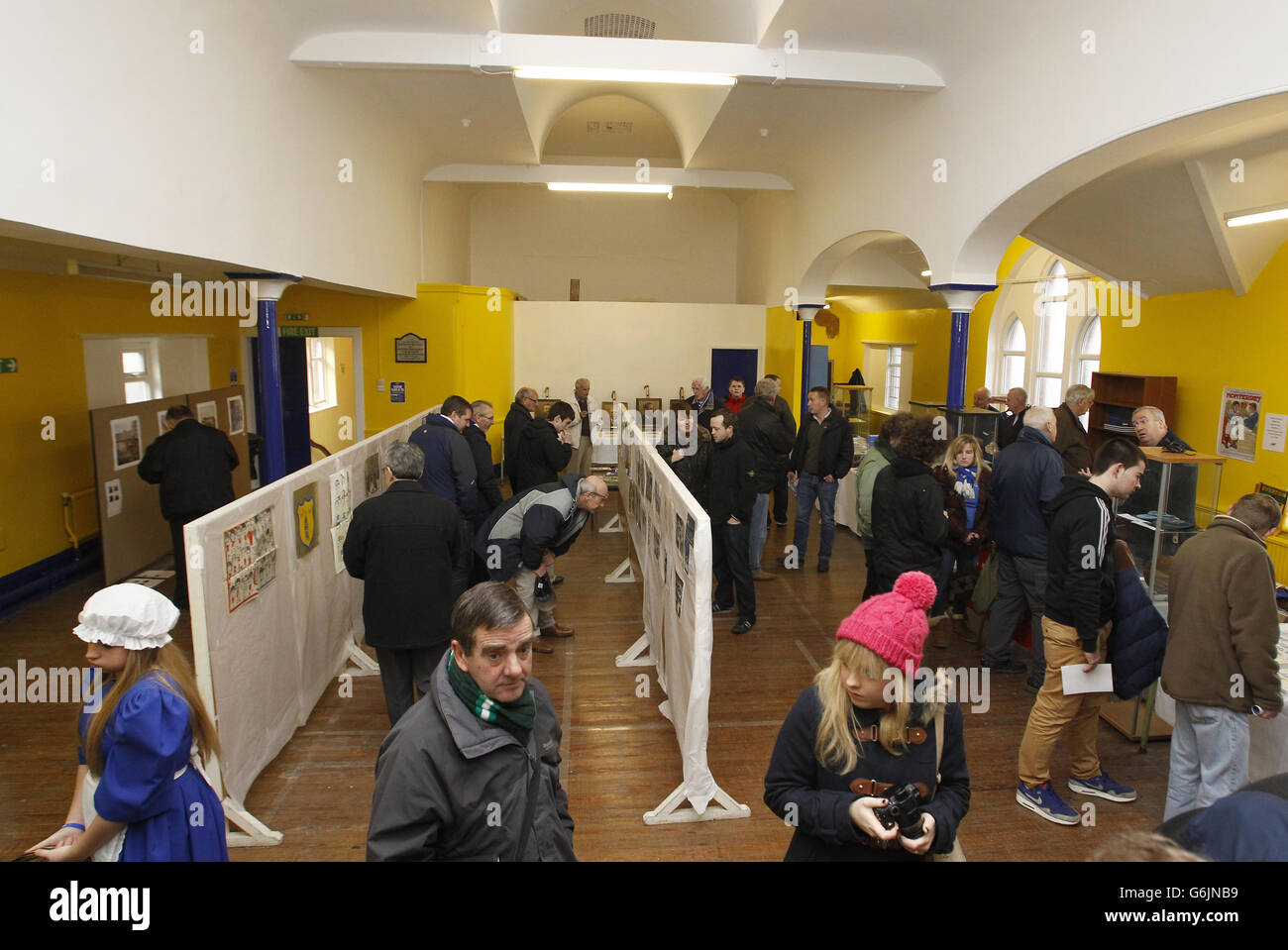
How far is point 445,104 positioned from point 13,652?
674cm

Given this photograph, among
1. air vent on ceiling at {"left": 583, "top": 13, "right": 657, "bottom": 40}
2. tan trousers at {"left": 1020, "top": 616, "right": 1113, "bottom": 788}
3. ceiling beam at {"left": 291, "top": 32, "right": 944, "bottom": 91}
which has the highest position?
air vent on ceiling at {"left": 583, "top": 13, "right": 657, "bottom": 40}

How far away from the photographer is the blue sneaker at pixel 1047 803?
379cm

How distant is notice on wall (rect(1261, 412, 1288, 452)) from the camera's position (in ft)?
26.4

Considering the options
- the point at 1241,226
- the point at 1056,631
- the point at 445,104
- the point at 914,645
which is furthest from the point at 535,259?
the point at 914,645

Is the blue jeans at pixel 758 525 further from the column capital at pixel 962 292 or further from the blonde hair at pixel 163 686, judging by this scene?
the blonde hair at pixel 163 686

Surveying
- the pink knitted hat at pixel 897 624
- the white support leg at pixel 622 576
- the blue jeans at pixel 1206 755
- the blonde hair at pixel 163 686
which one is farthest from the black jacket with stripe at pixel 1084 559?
the white support leg at pixel 622 576

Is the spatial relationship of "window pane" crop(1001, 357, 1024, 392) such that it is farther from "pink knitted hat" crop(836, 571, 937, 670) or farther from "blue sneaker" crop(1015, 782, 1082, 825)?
"pink knitted hat" crop(836, 571, 937, 670)

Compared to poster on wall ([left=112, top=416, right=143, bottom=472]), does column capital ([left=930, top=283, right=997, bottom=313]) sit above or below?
above

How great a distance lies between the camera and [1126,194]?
8258mm

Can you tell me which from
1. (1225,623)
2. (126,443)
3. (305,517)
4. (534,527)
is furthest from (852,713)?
(126,443)

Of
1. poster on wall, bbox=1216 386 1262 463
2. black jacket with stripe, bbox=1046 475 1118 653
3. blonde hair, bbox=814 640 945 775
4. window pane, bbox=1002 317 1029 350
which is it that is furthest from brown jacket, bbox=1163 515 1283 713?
window pane, bbox=1002 317 1029 350

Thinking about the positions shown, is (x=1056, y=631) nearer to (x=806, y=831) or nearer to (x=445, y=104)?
(x=806, y=831)

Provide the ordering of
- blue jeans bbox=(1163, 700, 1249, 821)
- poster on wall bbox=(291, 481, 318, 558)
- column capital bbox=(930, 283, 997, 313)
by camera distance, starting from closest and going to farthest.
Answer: blue jeans bbox=(1163, 700, 1249, 821) < poster on wall bbox=(291, 481, 318, 558) < column capital bbox=(930, 283, 997, 313)

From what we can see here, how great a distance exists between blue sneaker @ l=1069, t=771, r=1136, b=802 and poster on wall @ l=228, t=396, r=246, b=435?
387 inches
